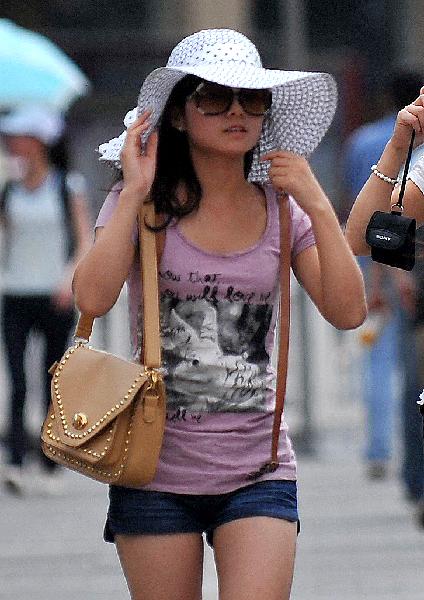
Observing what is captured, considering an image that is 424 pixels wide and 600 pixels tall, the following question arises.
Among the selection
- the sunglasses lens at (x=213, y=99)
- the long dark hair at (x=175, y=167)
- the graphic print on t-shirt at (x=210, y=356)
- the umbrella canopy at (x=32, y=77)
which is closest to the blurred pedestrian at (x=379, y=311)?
the umbrella canopy at (x=32, y=77)

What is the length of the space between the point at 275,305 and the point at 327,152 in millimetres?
15875

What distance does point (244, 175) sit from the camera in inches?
189

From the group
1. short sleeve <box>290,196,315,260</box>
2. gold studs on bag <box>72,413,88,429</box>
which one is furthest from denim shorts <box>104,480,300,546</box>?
short sleeve <box>290,196,315,260</box>

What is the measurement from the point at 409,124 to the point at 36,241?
600 centimetres

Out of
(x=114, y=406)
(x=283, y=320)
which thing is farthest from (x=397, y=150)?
(x=114, y=406)

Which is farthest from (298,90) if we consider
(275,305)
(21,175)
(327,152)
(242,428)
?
(327,152)

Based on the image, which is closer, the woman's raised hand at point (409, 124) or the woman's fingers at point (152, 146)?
the woman's raised hand at point (409, 124)

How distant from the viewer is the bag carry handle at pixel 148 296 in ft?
14.6

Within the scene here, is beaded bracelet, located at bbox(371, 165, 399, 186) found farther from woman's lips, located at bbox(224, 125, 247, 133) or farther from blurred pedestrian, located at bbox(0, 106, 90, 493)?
blurred pedestrian, located at bbox(0, 106, 90, 493)

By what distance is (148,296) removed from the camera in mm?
4484

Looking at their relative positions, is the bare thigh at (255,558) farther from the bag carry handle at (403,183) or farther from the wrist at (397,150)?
the wrist at (397,150)

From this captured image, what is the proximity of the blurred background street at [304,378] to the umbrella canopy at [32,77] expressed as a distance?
0.22 metres

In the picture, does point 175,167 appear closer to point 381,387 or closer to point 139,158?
point 139,158

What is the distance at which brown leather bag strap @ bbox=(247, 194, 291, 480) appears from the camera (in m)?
4.55
